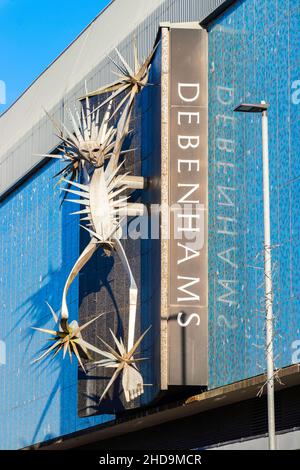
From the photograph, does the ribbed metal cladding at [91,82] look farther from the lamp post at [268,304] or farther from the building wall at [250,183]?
the lamp post at [268,304]

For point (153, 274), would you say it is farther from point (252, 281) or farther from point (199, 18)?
point (199, 18)

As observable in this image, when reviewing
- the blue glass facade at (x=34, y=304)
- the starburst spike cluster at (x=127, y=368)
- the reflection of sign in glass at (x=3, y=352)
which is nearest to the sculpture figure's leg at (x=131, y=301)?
the starburst spike cluster at (x=127, y=368)

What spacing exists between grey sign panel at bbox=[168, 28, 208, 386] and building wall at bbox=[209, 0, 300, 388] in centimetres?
34

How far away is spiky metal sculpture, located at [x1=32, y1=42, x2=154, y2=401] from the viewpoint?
39.8m

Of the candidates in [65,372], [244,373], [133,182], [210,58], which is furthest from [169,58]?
[65,372]

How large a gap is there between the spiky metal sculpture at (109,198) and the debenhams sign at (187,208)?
191cm

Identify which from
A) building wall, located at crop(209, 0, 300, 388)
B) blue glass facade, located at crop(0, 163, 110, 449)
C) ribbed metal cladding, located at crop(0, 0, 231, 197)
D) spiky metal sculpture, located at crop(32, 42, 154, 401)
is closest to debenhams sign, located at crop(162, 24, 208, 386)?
building wall, located at crop(209, 0, 300, 388)

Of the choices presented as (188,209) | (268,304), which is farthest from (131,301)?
(268,304)

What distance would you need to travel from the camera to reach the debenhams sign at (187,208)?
37.5m

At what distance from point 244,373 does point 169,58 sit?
9947 mm

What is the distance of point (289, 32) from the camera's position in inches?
1339

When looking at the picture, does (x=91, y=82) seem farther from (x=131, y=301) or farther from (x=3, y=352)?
(x=3, y=352)

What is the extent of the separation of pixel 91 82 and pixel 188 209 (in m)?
13.3

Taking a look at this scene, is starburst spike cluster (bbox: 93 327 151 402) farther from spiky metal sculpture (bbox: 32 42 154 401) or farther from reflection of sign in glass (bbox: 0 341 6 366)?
reflection of sign in glass (bbox: 0 341 6 366)
